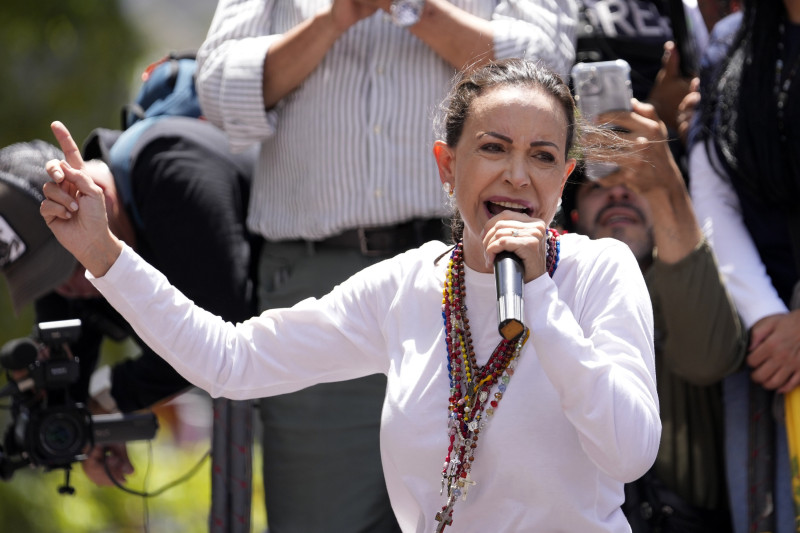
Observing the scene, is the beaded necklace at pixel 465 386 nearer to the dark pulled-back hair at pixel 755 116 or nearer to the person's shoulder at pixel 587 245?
the person's shoulder at pixel 587 245

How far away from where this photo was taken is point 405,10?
3371mm

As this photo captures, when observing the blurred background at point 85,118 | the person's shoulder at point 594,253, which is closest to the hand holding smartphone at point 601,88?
the person's shoulder at point 594,253

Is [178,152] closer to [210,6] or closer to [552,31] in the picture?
[552,31]

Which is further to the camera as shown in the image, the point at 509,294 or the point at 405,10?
the point at 405,10

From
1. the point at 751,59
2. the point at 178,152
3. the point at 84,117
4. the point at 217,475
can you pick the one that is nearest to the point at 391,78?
the point at 178,152

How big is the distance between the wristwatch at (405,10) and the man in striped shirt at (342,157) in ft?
0.10

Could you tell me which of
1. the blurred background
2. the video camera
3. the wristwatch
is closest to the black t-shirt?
the video camera

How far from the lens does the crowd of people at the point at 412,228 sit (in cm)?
247

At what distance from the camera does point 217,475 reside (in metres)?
3.67

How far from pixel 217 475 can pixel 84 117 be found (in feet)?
16.8

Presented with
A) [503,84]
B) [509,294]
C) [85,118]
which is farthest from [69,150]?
[85,118]

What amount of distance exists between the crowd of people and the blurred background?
10.7ft

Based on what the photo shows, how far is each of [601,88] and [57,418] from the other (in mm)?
1916

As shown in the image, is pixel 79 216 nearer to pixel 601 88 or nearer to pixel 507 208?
pixel 507 208
